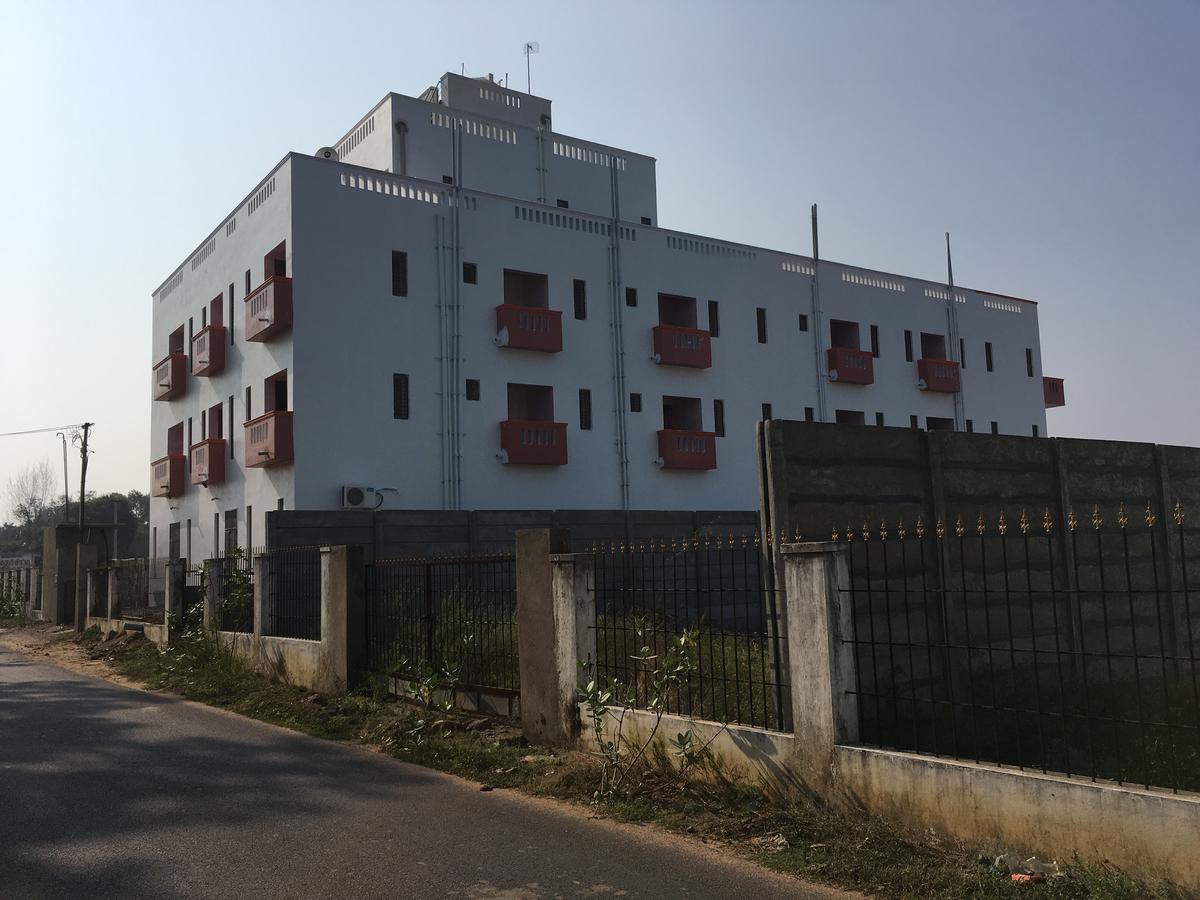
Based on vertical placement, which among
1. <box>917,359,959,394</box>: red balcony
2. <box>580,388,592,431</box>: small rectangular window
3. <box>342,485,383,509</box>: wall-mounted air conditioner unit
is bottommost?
<box>342,485,383,509</box>: wall-mounted air conditioner unit

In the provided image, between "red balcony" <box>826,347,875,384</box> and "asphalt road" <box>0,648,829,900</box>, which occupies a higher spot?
"red balcony" <box>826,347,875,384</box>

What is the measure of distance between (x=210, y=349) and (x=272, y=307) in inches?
234

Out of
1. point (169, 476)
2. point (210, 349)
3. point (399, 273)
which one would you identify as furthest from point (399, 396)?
point (169, 476)

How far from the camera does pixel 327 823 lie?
24.4 feet

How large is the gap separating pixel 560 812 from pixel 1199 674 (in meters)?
7.80

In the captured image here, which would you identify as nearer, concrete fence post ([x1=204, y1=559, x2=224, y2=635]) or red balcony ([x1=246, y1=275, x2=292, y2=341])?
concrete fence post ([x1=204, y1=559, x2=224, y2=635])

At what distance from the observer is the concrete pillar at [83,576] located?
26.7m

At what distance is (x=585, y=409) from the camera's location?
29.9 metres

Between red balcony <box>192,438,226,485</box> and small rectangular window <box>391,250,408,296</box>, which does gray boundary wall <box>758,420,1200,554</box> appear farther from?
red balcony <box>192,438,226,485</box>

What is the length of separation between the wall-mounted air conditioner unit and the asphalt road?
1467 centimetres

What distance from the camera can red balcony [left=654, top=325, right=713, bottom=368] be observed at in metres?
30.8

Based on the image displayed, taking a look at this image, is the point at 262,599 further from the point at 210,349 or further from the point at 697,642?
the point at 210,349

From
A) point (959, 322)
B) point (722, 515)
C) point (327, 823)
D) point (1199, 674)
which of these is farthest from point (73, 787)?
point (959, 322)

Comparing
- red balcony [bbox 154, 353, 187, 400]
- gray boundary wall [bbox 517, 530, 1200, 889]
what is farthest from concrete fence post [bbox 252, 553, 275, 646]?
red balcony [bbox 154, 353, 187, 400]
